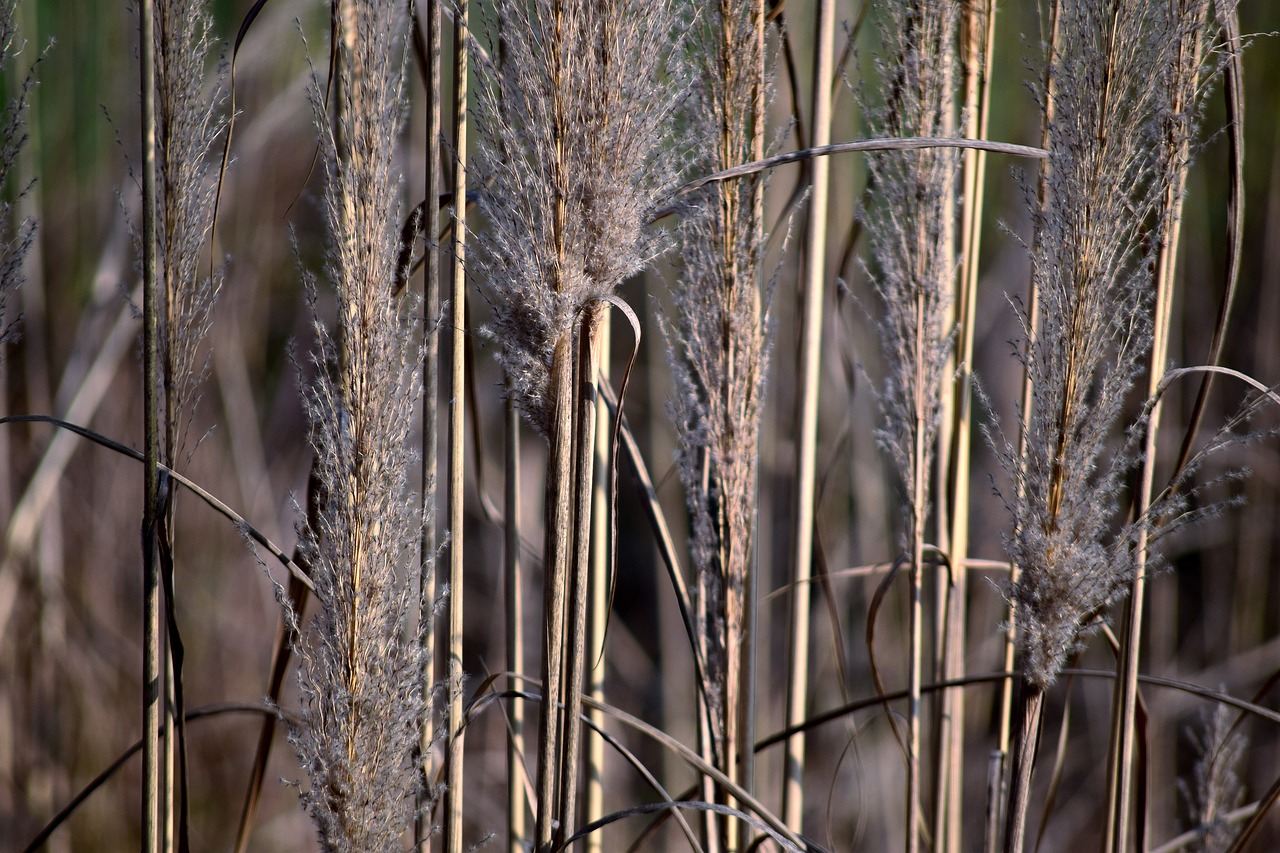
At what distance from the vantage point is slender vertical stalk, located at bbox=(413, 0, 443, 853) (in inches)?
28.8

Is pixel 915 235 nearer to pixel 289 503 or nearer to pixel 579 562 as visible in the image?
pixel 579 562

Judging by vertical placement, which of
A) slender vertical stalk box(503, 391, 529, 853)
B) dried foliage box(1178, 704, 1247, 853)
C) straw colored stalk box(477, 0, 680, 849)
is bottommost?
dried foliage box(1178, 704, 1247, 853)

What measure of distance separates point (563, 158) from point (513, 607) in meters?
0.49

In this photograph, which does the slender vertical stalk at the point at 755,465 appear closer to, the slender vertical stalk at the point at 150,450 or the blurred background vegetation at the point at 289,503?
the slender vertical stalk at the point at 150,450

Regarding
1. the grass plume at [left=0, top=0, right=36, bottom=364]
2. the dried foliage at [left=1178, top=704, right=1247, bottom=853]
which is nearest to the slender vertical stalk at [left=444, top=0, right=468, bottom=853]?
the grass plume at [left=0, top=0, right=36, bottom=364]

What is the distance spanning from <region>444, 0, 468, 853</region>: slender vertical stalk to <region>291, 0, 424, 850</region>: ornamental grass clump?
59 millimetres

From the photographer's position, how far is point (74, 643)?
195 cm

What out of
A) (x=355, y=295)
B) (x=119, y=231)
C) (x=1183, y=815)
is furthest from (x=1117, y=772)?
(x=1183, y=815)

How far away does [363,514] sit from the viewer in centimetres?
68

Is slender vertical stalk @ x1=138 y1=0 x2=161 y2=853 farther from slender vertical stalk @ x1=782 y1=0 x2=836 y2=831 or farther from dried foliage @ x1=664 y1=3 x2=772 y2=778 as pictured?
slender vertical stalk @ x1=782 y1=0 x2=836 y2=831

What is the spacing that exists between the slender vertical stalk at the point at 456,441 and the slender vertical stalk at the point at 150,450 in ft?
0.75

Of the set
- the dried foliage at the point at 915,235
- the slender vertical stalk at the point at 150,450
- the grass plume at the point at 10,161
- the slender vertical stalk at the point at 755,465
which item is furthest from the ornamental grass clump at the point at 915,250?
the grass plume at the point at 10,161

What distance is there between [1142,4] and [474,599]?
2.56m

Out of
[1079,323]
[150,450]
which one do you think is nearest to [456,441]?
[150,450]
